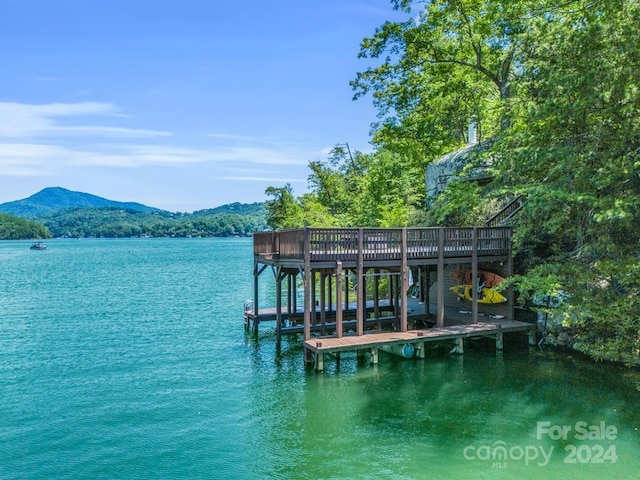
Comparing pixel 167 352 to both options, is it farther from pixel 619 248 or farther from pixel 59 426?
pixel 619 248

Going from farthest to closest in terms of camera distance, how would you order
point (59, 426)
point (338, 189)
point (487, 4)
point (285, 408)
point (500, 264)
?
point (338, 189)
point (487, 4)
point (500, 264)
point (285, 408)
point (59, 426)

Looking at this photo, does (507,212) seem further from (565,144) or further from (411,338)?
(411,338)

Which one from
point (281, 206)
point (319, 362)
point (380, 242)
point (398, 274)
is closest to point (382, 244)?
point (380, 242)

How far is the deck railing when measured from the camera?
15383 millimetres

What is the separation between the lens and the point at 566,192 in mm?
13828

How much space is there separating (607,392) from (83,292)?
36597mm

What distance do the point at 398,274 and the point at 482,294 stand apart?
16.6 feet

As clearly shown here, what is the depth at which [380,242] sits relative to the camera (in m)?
16.1

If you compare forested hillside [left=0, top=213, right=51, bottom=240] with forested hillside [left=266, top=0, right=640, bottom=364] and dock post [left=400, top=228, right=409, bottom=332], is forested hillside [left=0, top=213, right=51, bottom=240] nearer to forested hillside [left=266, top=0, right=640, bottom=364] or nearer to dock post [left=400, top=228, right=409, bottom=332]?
forested hillside [left=266, top=0, right=640, bottom=364]

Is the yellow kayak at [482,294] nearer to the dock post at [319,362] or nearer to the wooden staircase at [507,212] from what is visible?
the wooden staircase at [507,212]

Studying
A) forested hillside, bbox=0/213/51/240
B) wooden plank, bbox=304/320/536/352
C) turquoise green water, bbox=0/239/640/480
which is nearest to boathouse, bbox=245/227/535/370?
wooden plank, bbox=304/320/536/352

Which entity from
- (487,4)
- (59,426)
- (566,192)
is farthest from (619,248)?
(59,426)

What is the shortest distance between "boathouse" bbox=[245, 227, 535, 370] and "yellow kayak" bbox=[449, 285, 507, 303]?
1.5 inches

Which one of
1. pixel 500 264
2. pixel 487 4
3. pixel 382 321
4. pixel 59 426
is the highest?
pixel 487 4
